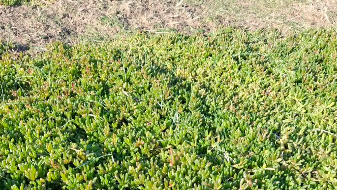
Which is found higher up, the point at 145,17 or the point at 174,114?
the point at 145,17

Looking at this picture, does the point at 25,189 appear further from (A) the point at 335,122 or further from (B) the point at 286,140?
(A) the point at 335,122

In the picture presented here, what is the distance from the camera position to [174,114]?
4168 millimetres

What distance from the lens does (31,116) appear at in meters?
4.17

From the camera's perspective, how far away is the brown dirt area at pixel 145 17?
6.14m

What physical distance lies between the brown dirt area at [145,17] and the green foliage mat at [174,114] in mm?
446

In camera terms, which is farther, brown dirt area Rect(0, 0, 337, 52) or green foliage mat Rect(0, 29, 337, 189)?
brown dirt area Rect(0, 0, 337, 52)

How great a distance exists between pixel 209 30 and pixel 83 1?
273cm

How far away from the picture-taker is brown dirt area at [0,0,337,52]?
6.14m

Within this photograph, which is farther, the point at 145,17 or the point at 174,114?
the point at 145,17

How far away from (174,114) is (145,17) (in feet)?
9.86

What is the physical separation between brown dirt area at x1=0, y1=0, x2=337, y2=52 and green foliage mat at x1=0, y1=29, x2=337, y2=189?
45 centimetres

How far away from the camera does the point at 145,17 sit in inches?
258

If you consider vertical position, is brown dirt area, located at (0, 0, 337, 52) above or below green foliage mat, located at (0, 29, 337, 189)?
above

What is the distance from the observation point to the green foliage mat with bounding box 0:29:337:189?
3.42 m
